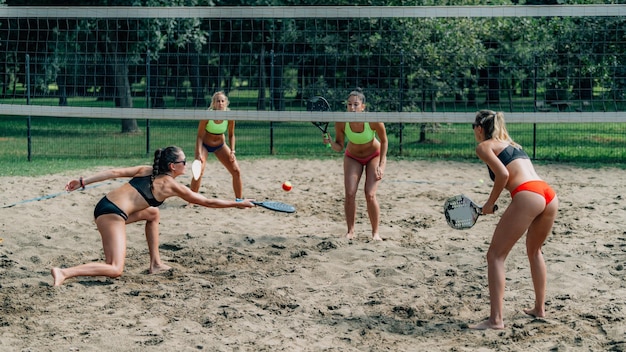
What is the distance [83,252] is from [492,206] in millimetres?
4126

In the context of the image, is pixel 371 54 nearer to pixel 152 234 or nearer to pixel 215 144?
pixel 215 144

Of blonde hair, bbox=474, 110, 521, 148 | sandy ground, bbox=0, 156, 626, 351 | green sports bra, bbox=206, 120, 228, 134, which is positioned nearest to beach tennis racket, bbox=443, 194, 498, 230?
blonde hair, bbox=474, 110, 521, 148

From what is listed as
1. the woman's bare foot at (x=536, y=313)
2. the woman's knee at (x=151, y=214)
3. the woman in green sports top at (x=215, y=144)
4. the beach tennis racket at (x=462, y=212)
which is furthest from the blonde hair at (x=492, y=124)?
the woman in green sports top at (x=215, y=144)

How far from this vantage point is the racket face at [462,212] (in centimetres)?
589

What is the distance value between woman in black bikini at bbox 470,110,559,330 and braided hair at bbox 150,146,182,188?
243 cm

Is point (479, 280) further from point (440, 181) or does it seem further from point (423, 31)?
point (423, 31)

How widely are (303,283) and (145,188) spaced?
61.0 inches

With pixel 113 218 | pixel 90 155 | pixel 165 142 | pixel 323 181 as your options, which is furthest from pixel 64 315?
pixel 165 142

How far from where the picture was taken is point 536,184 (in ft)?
18.1

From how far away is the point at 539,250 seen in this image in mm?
5766

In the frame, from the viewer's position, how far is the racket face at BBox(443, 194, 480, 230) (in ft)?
19.3

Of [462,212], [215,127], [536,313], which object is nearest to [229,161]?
[215,127]

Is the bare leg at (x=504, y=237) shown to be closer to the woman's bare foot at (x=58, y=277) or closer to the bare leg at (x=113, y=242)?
the bare leg at (x=113, y=242)

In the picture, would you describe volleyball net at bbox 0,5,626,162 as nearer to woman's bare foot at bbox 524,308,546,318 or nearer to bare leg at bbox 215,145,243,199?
bare leg at bbox 215,145,243,199
